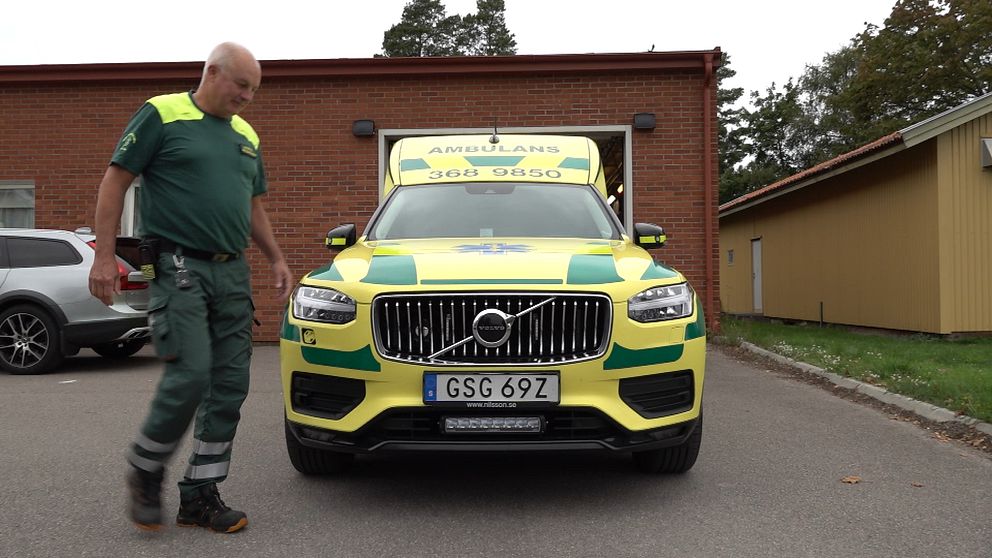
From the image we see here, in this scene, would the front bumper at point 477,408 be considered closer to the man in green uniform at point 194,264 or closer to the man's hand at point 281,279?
the man's hand at point 281,279

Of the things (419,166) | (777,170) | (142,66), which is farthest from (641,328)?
(777,170)

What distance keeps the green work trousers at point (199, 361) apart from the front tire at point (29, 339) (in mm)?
6023

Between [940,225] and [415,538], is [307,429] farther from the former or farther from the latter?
[940,225]

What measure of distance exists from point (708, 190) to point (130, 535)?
31.9 ft

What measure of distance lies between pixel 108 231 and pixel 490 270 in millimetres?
1557

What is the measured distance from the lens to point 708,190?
1176 centimetres

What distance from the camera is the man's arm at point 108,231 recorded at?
3.18 metres

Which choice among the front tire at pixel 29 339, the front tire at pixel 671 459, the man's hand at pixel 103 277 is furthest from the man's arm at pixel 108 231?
the front tire at pixel 29 339

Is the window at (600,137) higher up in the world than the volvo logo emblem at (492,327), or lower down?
higher up

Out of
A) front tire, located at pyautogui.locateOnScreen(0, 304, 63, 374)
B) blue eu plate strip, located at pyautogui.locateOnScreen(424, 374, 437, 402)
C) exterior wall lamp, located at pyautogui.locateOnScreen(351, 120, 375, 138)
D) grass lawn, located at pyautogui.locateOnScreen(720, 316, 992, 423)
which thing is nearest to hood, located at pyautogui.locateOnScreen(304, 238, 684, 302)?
blue eu plate strip, located at pyautogui.locateOnScreen(424, 374, 437, 402)

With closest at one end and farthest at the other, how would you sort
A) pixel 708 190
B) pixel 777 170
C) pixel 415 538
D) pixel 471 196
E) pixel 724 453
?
pixel 415 538
pixel 724 453
pixel 471 196
pixel 708 190
pixel 777 170

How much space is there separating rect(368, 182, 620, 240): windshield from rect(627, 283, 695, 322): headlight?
3.60ft

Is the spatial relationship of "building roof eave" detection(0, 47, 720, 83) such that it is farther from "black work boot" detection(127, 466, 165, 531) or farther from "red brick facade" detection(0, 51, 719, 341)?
"black work boot" detection(127, 466, 165, 531)

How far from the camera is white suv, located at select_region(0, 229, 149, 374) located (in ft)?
28.5
